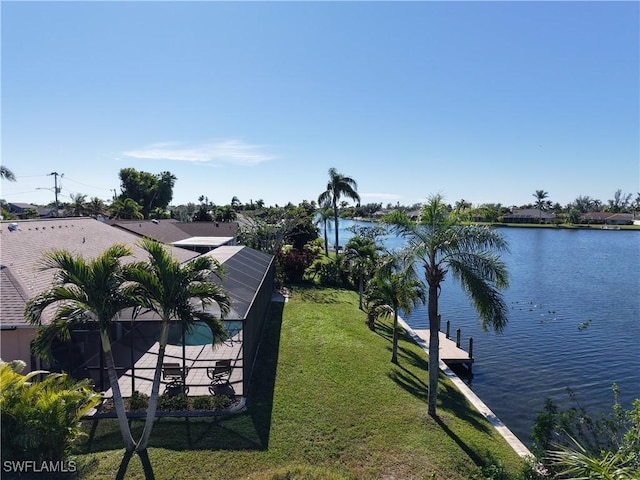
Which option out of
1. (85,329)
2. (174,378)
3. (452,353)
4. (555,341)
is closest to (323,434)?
(174,378)

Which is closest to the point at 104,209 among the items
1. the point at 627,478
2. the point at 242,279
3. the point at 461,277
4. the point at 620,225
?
the point at 242,279

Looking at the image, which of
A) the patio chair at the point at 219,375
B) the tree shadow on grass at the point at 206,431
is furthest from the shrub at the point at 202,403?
the patio chair at the point at 219,375

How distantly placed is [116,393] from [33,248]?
33.9ft

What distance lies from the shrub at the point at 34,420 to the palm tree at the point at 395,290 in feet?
29.0

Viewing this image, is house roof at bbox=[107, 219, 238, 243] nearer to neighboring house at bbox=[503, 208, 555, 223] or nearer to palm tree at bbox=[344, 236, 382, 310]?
palm tree at bbox=[344, 236, 382, 310]

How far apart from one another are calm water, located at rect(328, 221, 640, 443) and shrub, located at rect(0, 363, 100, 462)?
12.6 metres

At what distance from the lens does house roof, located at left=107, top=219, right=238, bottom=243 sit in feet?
110

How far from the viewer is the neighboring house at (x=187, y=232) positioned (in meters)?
31.8

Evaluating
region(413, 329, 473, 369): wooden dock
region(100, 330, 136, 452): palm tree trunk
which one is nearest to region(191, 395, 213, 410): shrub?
region(100, 330, 136, 452): palm tree trunk

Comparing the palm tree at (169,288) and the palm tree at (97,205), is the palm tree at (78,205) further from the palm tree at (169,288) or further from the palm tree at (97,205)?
the palm tree at (169,288)

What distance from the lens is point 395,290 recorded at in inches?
646

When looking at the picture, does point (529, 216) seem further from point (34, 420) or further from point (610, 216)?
point (34, 420)

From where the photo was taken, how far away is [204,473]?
816 cm

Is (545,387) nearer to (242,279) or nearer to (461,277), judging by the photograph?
(461,277)
